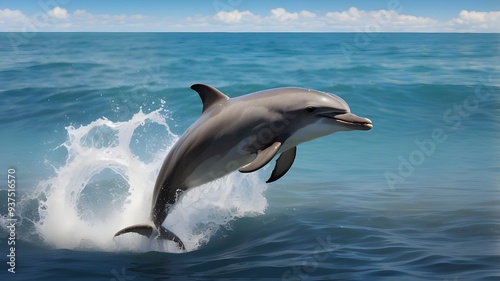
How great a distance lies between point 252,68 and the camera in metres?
36.2

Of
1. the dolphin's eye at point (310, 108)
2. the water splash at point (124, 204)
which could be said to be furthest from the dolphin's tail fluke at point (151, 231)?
the dolphin's eye at point (310, 108)

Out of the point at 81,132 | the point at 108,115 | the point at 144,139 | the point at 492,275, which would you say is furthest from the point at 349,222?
the point at 108,115

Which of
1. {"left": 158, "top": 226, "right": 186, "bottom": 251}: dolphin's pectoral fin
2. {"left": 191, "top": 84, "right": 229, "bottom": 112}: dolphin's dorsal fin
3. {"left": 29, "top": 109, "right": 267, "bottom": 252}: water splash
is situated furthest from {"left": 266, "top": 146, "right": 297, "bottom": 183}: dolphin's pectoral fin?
{"left": 29, "top": 109, "right": 267, "bottom": 252}: water splash

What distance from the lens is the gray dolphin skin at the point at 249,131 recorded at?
25.2ft

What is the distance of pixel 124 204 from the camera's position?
436 inches

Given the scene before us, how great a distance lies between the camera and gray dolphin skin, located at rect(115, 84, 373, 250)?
25.2 feet

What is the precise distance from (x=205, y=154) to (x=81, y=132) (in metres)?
4.14

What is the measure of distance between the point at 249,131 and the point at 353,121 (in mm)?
1334

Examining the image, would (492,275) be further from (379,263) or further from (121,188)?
(121,188)

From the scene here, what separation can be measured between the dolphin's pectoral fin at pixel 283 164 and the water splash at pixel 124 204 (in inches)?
→ 73.2

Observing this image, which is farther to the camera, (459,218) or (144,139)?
(144,139)

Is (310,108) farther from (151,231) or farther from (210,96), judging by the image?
(151,231)

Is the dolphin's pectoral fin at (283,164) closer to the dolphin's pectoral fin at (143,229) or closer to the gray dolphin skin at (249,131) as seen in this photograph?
the gray dolphin skin at (249,131)

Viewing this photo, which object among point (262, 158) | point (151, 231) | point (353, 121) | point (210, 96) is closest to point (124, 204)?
point (151, 231)
